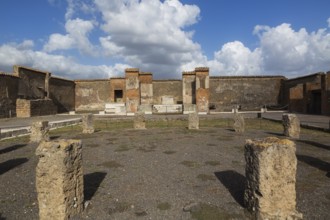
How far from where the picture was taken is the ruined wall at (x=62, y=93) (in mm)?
26078

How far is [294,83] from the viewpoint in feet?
86.5

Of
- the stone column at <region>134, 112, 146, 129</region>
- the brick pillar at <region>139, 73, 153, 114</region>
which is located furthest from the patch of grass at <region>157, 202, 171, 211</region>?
the brick pillar at <region>139, 73, 153, 114</region>

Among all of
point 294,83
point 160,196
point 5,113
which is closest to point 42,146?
point 160,196

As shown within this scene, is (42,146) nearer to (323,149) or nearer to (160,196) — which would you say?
(160,196)

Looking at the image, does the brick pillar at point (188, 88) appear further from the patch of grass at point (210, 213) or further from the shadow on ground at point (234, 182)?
the patch of grass at point (210, 213)

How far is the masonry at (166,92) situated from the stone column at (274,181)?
1753 centimetres

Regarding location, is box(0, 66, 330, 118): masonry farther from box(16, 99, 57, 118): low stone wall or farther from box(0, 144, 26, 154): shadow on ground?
box(0, 144, 26, 154): shadow on ground

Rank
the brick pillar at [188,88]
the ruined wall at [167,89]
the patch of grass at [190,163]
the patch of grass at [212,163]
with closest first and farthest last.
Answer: the patch of grass at [190,163]
the patch of grass at [212,163]
the brick pillar at [188,88]
the ruined wall at [167,89]

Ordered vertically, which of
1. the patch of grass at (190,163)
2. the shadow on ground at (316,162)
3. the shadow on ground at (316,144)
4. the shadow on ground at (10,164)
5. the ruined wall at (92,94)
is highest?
the ruined wall at (92,94)

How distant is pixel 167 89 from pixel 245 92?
835cm

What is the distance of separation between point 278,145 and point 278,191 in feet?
1.92

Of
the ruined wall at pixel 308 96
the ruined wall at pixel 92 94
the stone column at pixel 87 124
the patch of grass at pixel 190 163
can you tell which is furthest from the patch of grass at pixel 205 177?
the ruined wall at pixel 92 94

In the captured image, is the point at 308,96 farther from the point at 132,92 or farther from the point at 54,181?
the point at 54,181

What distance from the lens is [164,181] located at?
5113 mm
